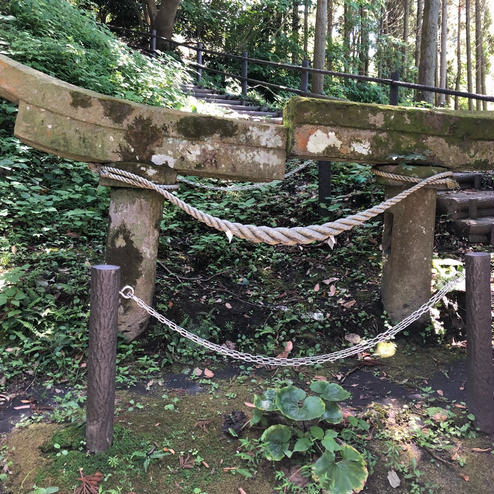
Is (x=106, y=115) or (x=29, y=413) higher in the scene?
(x=106, y=115)

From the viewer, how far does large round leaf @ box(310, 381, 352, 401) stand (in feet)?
7.13

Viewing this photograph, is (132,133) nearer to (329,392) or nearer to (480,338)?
(329,392)

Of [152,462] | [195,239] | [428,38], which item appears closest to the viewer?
[152,462]

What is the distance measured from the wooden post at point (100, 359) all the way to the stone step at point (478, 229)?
12.9 ft

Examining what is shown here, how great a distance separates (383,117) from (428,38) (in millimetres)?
6085

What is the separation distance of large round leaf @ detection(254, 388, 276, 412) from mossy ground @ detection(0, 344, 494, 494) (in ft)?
0.64

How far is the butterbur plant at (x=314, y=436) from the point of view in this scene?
72.0 inches

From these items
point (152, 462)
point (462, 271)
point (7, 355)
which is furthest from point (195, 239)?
point (152, 462)

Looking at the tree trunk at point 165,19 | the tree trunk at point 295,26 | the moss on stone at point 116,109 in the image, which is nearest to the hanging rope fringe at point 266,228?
the moss on stone at point 116,109

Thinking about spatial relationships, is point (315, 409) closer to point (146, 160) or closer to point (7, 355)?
point (146, 160)

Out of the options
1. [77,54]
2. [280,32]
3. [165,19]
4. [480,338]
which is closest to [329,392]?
[480,338]

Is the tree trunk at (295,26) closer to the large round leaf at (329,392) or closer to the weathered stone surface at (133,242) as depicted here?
the weathered stone surface at (133,242)

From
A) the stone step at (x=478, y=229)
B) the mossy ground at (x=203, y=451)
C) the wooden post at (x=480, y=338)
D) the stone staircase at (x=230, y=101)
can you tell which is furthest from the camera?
the stone staircase at (x=230, y=101)

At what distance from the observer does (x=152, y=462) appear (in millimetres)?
2031
